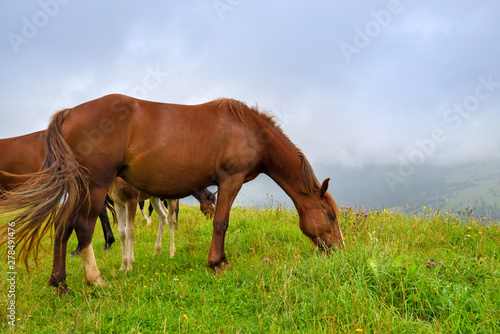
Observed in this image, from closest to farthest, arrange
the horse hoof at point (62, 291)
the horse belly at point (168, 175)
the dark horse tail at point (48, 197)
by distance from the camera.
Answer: the dark horse tail at point (48, 197) < the horse hoof at point (62, 291) < the horse belly at point (168, 175)

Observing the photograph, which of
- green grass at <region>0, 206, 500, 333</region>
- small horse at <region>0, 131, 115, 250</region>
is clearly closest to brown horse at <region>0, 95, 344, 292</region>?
green grass at <region>0, 206, 500, 333</region>

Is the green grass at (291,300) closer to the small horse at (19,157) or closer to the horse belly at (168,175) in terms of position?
the horse belly at (168,175)

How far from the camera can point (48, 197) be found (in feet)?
12.7

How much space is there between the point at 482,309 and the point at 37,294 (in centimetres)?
541

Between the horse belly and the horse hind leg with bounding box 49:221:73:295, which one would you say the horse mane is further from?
the horse hind leg with bounding box 49:221:73:295

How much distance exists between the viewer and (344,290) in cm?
333

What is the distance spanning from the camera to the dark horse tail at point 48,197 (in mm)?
3660

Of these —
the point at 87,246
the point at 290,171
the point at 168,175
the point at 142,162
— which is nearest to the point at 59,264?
the point at 87,246

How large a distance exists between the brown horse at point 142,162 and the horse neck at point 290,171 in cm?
2

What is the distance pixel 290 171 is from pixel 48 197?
356 cm

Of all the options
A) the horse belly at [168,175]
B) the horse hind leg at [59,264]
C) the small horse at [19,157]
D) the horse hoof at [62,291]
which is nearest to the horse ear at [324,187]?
the horse belly at [168,175]

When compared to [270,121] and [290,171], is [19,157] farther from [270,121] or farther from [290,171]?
[290,171]

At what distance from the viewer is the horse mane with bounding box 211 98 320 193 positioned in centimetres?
520

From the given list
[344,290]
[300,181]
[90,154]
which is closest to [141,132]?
[90,154]
